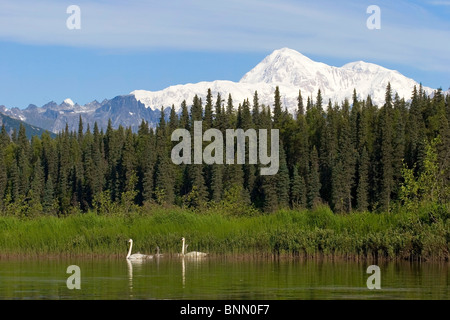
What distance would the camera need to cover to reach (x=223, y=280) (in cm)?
2856

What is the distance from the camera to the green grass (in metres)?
35.3

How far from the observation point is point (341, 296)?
78.2ft

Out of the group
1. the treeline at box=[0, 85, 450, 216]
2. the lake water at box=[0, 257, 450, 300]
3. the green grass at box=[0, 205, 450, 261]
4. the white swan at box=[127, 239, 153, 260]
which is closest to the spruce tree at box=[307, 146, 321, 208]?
the treeline at box=[0, 85, 450, 216]

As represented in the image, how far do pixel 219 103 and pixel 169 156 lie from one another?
1059 inches

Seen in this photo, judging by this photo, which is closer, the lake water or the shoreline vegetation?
the lake water

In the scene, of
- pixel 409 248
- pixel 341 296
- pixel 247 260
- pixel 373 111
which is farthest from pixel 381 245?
pixel 373 111

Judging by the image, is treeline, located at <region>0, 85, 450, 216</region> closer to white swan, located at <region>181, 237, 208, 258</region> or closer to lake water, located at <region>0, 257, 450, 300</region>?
white swan, located at <region>181, 237, 208, 258</region>

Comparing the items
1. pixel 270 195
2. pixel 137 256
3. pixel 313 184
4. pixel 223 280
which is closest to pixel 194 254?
pixel 137 256

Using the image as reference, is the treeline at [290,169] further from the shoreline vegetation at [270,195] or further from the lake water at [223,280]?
the lake water at [223,280]

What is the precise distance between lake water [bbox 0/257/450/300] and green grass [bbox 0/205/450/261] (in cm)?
117

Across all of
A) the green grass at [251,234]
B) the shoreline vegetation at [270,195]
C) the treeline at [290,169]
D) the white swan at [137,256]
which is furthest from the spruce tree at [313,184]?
the white swan at [137,256]

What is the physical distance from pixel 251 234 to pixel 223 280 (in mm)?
10782

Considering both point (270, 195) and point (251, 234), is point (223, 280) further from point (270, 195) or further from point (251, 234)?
point (270, 195)
